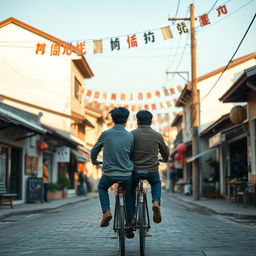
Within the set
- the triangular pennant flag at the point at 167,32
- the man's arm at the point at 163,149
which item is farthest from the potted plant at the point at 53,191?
the man's arm at the point at 163,149

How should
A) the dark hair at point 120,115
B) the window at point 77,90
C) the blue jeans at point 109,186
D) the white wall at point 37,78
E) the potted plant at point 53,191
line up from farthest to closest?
the window at point 77,90 → the white wall at point 37,78 → the potted plant at point 53,191 → the dark hair at point 120,115 → the blue jeans at point 109,186

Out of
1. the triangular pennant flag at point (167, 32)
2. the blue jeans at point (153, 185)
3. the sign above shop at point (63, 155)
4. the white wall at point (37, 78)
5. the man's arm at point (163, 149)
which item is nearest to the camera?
the blue jeans at point (153, 185)

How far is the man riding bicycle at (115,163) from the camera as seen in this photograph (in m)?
6.30

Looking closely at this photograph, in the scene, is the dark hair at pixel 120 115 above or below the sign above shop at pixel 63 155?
below

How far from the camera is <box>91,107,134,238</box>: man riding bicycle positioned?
630 cm

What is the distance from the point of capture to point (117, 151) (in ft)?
20.9

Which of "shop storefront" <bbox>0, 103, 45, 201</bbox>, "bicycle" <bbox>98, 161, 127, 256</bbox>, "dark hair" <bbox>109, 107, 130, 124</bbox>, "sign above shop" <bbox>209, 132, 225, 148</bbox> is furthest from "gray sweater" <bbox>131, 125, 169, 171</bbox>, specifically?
"sign above shop" <bbox>209, 132, 225, 148</bbox>

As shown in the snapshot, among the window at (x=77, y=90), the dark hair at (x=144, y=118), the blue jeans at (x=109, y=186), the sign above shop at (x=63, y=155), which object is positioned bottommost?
the blue jeans at (x=109, y=186)

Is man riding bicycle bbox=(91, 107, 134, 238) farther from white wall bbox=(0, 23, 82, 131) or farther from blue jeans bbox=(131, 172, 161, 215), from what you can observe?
white wall bbox=(0, 23, 82, 131)

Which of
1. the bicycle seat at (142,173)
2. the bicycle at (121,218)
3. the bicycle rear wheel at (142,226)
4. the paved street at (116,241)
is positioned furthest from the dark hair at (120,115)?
the paved street at (116,241)

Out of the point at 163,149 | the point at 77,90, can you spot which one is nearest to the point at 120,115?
the point at 163,149

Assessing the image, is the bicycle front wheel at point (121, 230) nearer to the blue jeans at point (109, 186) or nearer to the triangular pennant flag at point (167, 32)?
the blue jeans at point (109, 186)

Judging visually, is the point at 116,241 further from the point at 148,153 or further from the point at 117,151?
the point at 117,151

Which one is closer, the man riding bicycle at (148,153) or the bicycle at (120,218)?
the bicycle at (120,218)
